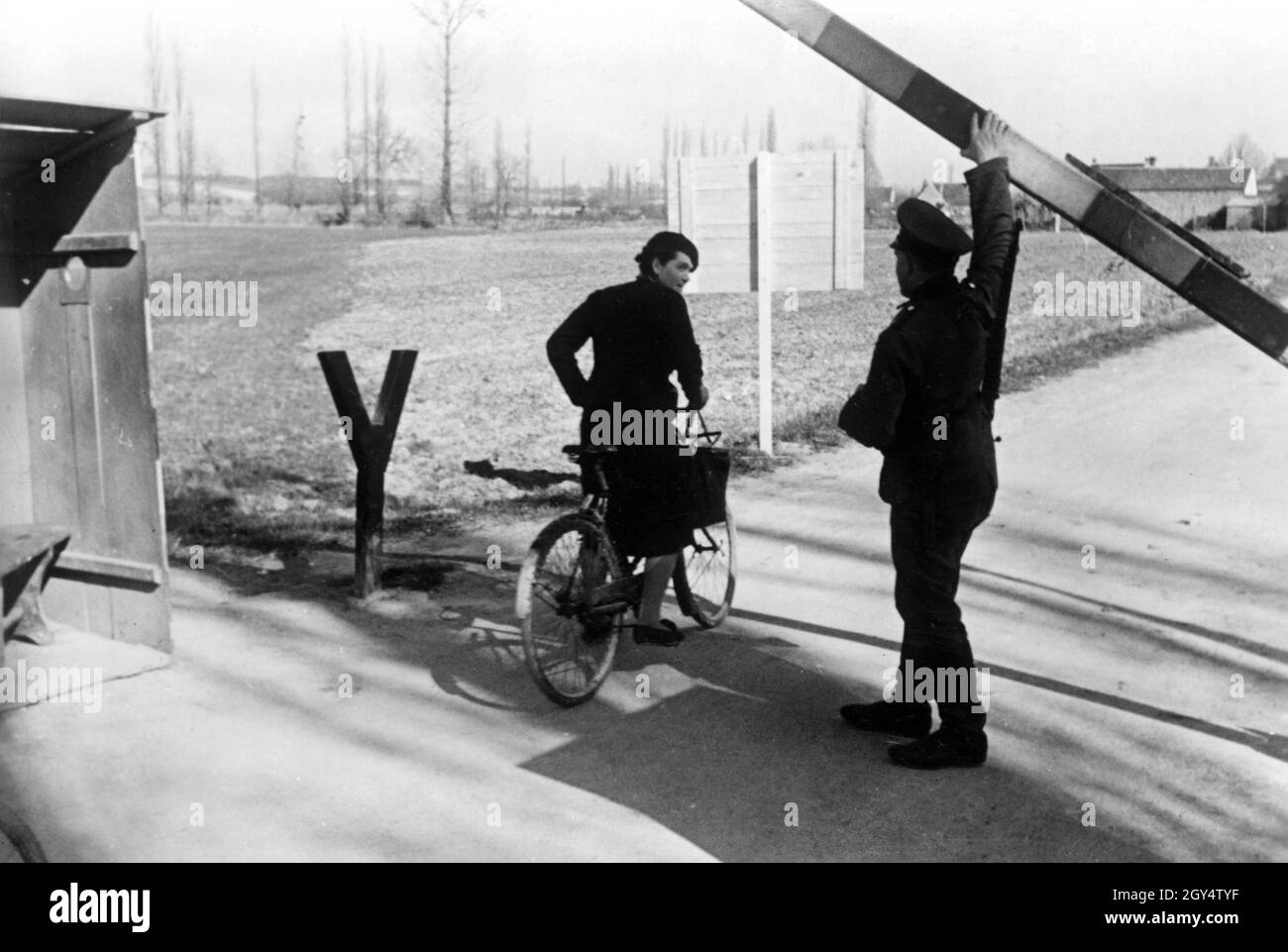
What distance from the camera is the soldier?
4875 mm

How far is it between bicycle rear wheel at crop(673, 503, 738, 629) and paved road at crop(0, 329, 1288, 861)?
0.44 ft

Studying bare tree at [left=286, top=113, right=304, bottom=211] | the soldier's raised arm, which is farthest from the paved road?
bare tree at [left=286, top=113, right=304, bottom=211]

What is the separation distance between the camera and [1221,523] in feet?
29.3

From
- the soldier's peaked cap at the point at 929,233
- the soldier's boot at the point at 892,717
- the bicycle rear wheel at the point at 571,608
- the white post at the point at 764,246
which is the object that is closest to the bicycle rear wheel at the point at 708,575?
the bicycle rear wheel at the point at 571,608

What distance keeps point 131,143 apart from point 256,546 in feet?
9.84

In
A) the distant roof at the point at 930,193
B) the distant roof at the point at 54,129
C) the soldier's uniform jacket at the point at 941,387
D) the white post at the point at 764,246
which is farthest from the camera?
the distant roof at the point at 930,193

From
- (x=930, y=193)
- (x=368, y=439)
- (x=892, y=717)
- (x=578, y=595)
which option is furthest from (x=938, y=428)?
(x=930, y=193)

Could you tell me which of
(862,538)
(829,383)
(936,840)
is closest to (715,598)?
(862,538)

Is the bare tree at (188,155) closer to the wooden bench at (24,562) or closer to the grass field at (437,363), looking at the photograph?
the grass field at (437,363)

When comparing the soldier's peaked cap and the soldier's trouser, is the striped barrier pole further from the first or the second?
the soldier's trouser

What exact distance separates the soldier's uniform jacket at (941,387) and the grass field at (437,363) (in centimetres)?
443

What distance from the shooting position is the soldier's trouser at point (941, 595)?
5.00m

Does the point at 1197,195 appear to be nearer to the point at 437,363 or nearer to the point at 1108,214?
the point at 437,363

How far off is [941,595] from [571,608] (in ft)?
4.95
